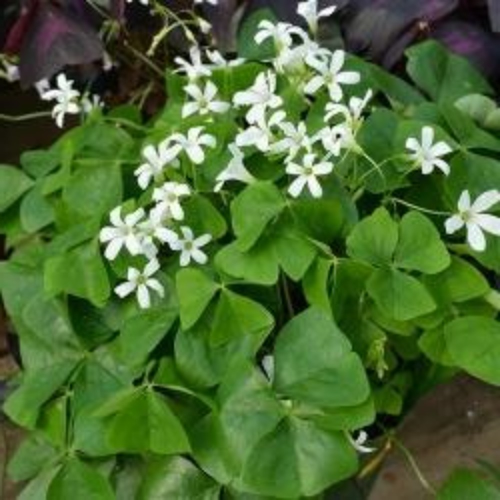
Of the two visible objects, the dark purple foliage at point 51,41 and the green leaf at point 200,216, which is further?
the dark purple foliage at point 51,41

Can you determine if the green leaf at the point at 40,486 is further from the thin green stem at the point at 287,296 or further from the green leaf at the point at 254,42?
the green leaf at the point at 254,42

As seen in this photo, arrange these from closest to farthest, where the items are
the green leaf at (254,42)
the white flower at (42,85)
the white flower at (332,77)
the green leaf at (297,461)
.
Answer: the green leaf at (297,461)
the white flower at (332,77)
the green leaf at (254,42)
the white flower at (42,85)

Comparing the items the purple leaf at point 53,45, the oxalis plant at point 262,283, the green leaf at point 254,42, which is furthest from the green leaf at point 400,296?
the purple leaf at point 53,45

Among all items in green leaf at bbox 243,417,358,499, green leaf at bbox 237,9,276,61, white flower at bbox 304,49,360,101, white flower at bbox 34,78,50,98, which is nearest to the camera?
green leaf at bbox 243,417,358,499

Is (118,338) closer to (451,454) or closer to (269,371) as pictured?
(269,371)

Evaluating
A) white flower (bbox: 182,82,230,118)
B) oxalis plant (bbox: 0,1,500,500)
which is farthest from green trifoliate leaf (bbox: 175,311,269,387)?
white flower (bbox: 182,82,230,118)

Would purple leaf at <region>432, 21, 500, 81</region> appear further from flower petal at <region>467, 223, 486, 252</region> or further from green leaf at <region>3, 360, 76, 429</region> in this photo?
green leaf at <region>3, 360, 76, 429</region>

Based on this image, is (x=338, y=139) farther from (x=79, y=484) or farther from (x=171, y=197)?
(x=79, y=484)
